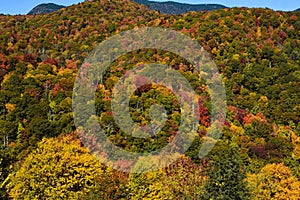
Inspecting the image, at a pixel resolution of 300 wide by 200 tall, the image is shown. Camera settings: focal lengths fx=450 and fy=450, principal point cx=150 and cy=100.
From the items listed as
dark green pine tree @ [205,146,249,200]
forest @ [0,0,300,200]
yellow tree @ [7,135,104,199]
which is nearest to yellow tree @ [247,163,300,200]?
forest @ [0,0,300,200]

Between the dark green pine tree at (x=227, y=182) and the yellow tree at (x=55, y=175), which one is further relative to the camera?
the yellow tree at (x=55, y=175)

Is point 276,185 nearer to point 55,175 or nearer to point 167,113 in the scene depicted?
point 55,175

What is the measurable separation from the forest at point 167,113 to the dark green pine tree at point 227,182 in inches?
2.0

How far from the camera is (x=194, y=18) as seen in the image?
94.8 m

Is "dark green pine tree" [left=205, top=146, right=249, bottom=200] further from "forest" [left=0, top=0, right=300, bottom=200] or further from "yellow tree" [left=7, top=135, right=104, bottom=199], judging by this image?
"yellow tree" [left=7, top=135, right=104, bottom=199]

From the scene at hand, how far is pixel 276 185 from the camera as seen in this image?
103ft

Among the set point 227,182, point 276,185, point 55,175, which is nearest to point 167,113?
point 276,185

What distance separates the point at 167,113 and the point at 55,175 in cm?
3001

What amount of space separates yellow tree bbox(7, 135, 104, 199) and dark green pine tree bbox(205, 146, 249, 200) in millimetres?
6924

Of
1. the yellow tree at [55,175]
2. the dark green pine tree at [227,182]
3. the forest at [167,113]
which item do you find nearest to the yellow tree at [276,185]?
the forest at [167,113]

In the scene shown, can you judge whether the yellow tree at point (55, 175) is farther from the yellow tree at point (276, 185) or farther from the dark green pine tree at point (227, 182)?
the yellow tree at point (276, 185)

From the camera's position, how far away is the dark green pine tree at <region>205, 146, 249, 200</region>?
75.0 feet

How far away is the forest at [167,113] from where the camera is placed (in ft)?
85.4

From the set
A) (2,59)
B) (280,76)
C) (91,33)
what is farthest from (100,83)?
(91,33)
